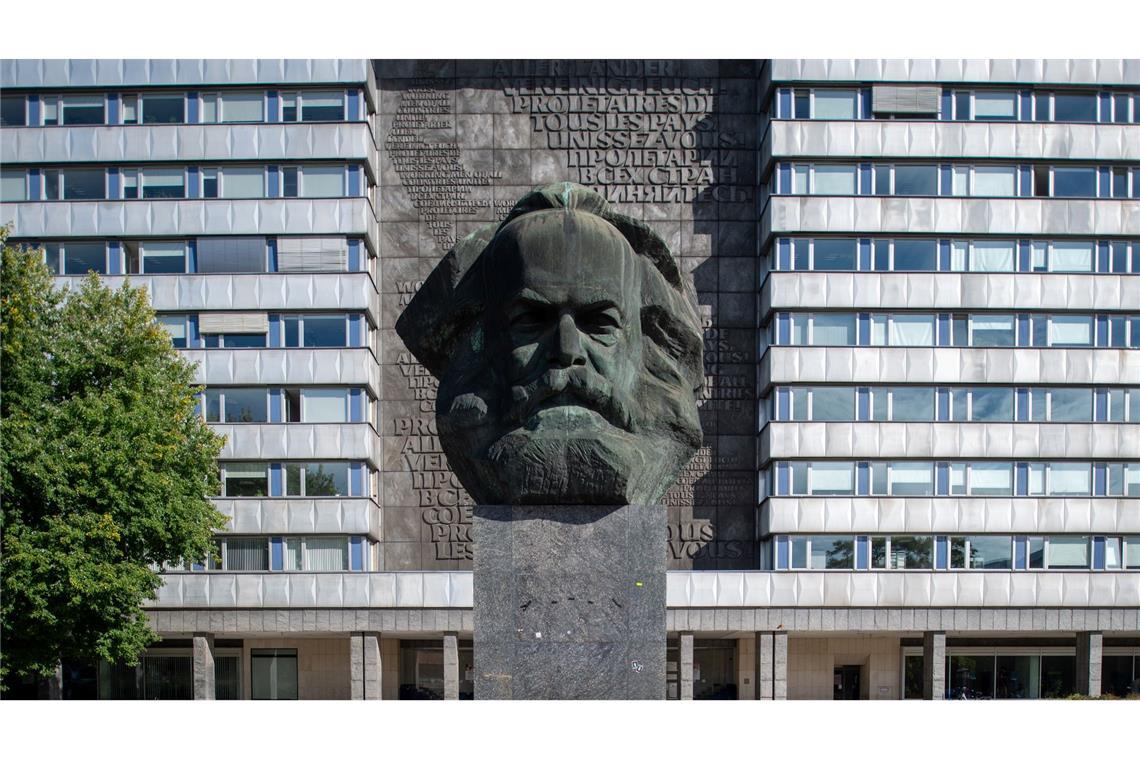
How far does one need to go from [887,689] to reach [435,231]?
2424 cm

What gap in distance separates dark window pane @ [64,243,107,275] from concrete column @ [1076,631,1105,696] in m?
37.8

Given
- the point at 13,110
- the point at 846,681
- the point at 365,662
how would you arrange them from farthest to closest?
the point at 846,681 < the point at 13,110 < the point at 365,662

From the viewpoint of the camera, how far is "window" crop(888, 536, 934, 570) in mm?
40156

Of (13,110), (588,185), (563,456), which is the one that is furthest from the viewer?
(588,185)

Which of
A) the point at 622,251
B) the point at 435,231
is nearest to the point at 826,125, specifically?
the point at 435,231

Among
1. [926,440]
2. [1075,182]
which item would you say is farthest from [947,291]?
[1075,182]

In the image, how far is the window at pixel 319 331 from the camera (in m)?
41.1

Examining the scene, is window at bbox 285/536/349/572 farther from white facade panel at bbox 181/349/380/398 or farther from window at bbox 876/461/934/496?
window at bbox 876/461/934/496

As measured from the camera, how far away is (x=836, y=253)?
41.2m

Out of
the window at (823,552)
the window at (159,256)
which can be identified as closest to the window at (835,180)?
the window at (823,552)

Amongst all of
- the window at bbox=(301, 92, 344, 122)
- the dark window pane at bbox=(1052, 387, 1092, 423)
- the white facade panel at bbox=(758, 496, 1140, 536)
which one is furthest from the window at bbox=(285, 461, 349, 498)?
the dark window pane at bbox=(1052, 387, 1092, 423)

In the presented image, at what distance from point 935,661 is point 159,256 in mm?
31418

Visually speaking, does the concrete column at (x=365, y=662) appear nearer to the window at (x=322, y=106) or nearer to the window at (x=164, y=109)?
the window at (x=322, y=106)

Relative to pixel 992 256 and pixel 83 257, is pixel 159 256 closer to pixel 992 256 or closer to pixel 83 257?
pixel 83 257
